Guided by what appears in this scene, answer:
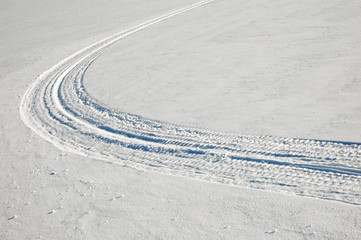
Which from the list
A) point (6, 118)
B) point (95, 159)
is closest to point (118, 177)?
point (95, 159)

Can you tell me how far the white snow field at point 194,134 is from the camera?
11.3ft

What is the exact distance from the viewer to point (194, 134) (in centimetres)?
482

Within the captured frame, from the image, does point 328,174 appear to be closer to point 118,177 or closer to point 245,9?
point 118,177

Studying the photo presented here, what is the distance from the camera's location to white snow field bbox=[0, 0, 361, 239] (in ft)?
11.3

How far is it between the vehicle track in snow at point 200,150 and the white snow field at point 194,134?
0.02 metres

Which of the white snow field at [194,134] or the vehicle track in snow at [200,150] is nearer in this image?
the white snow field at [194,134]

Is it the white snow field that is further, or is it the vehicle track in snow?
the vehicle track in snow

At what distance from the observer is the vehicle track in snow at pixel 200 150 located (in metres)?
3.64

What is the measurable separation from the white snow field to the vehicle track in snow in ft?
0.06

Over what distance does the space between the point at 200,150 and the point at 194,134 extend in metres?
0.42

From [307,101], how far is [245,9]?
21.8ft

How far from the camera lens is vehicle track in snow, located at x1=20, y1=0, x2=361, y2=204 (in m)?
3.64

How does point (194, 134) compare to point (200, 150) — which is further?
point (194, 134)

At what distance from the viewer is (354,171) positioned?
11.8ft
